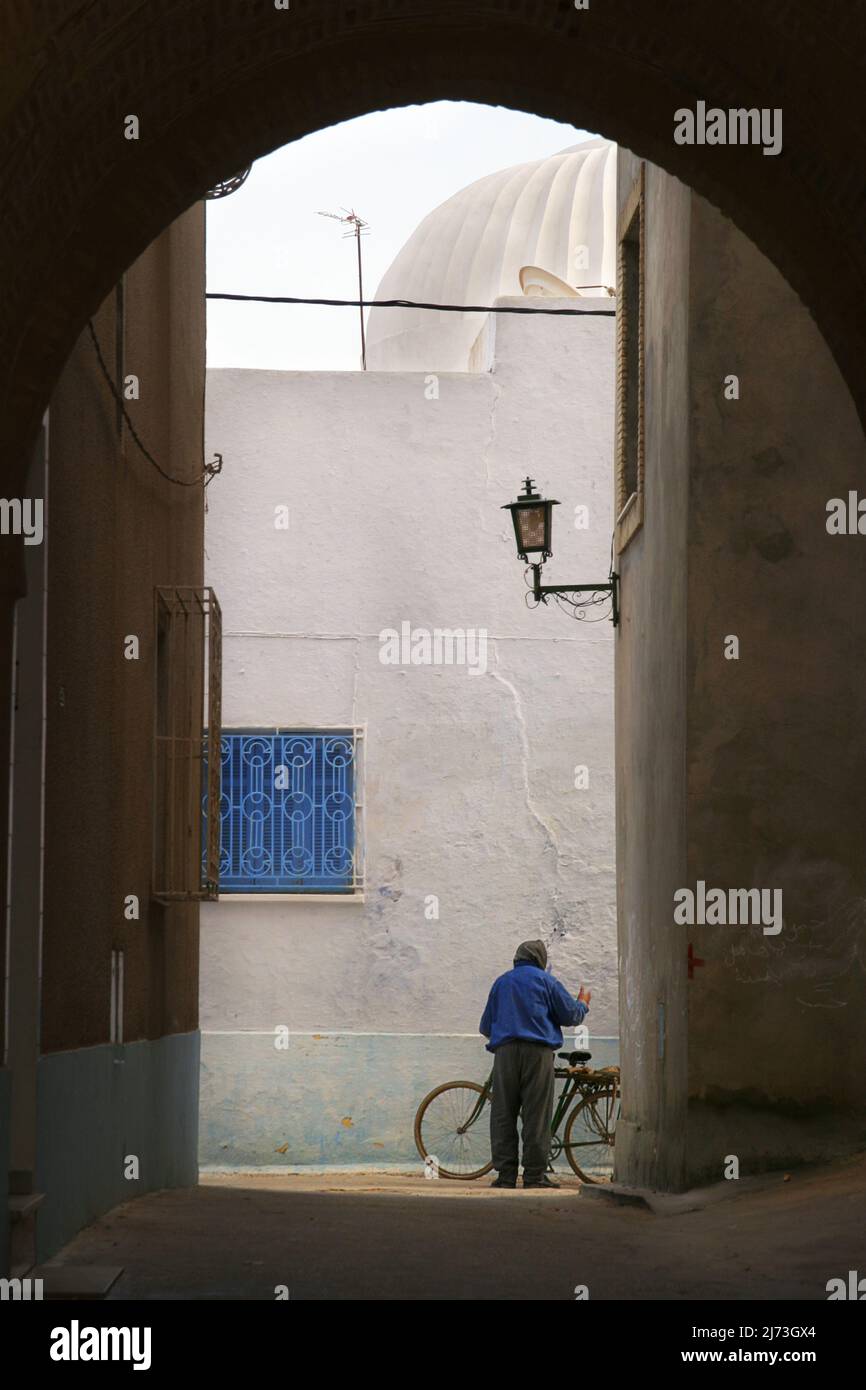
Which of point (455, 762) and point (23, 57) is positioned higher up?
point (23, 57)

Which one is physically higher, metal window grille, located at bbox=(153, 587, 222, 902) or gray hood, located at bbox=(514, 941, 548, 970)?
metal window grille, located at bbox=(153, 587, 222, 902)

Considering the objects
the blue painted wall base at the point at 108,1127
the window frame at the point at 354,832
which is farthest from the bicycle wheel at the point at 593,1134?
the blue painted wall base at the point at 108,1127

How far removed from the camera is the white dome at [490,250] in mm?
20344

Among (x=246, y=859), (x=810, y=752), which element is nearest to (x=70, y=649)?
(x=810, y=752)

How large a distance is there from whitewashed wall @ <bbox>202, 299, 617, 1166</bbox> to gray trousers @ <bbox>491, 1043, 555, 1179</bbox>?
9.47ft

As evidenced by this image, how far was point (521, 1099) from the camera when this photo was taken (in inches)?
498

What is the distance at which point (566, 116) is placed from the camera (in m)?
7.71

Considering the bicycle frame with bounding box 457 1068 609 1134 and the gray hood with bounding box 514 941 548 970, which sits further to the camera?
the bicycle frame with bounding box 457 1068 609 1134

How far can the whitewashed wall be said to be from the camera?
15.6m

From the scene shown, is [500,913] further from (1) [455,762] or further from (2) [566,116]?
(2) [566,116]

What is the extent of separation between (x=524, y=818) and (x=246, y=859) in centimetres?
231

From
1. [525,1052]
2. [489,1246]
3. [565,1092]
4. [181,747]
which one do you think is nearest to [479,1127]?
[565,1092]

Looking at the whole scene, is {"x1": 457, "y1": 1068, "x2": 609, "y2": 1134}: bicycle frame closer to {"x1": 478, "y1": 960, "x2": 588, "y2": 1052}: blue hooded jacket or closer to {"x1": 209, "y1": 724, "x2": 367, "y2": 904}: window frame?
{"x1": 478, "y1": 960, "x2": 588, "y2": 1052}: blue hooded jacket

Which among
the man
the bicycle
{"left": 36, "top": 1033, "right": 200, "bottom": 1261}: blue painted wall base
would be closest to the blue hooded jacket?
the man
